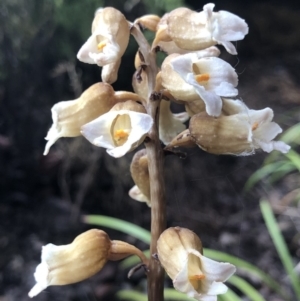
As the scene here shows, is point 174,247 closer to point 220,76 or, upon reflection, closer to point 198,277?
point 198,277

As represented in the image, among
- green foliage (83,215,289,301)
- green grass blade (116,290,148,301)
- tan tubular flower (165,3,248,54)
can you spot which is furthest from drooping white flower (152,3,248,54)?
green grass blade (116,290,148,301)

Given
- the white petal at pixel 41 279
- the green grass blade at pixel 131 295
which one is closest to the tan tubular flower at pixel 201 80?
the white petal at pixel 41 279

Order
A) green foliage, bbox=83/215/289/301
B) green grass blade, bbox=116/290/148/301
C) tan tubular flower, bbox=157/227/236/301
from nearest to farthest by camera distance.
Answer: tan tubular flower, bbox=157/227/236/301, green foliage, bbox=83/215/289/301, green grass blade, bbox=116/290/148/301

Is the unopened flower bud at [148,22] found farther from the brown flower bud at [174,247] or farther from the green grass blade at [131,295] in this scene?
the green grass blade at [131,295]

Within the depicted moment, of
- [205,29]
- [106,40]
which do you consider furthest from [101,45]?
[205,29]

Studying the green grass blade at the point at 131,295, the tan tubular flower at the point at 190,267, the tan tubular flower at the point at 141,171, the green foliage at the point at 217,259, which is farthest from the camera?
the green grass blade at the point at 131,295

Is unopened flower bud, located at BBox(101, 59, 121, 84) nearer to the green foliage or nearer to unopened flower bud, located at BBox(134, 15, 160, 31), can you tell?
unopened flower bud, located at BBox(134, 15, 160, 31)

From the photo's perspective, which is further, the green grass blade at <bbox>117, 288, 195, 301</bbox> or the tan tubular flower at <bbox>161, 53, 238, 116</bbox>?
the green grass blade at <bbox>117, 288, 195, 301</bbox>

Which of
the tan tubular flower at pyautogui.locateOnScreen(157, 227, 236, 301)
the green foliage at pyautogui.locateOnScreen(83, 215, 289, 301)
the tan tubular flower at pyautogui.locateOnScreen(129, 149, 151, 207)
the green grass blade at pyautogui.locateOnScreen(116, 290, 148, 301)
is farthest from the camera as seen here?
the green grass blade at pyautogui.locateOnScreen(116, 290, 148, 301)
